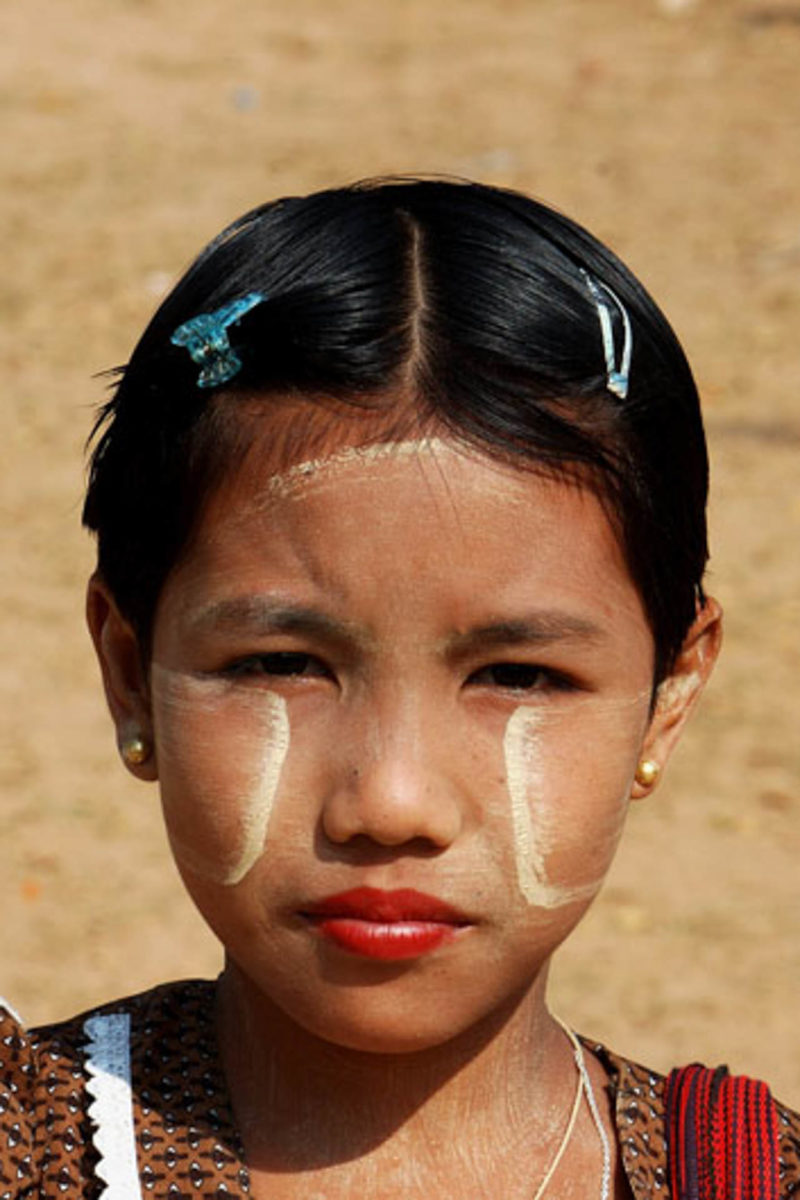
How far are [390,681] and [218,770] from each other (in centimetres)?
21

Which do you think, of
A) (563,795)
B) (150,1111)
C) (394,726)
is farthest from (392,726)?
(150,1111)

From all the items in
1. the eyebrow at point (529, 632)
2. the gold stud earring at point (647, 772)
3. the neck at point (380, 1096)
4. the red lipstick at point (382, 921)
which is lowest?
the neck at point (380, 1096)

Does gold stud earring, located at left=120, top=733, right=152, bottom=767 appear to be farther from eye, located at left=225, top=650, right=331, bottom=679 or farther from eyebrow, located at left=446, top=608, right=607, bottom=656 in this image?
eyebrow, located at left=446, top=608, right=607, bottom=656

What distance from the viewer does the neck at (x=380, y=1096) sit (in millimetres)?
2367

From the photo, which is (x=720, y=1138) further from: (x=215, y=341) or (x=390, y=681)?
(x=215, y=341)

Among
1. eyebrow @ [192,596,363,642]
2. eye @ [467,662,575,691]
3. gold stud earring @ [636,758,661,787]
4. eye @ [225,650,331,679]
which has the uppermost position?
eyebrow @ [192,596,363,642]

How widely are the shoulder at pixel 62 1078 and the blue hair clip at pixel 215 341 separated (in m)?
0.73

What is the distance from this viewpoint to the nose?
206 centimetres

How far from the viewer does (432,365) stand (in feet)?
7.09

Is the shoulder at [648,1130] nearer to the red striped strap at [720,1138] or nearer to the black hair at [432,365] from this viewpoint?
the red striped strap at [720,1138]

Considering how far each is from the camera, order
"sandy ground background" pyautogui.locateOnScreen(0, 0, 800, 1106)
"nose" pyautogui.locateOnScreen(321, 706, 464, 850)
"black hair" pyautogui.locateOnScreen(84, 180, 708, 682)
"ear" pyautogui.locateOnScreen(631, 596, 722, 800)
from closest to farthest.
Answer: "nose" pyautogui.locateOnScreen(321, 706, 464, 850) < "black hair" pyautogui.locateOnScreen(84, 180, 708, 682) < "ear" pyautogui.locateOnScreen(631, 596, 722, 800) < "sandy ground background" pyautogui.locateOnScreen(0, 0, 800, 1106)

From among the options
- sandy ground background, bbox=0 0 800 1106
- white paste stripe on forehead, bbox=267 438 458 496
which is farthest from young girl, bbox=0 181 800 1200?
sandy ground background, bbox=0 0 800 1106

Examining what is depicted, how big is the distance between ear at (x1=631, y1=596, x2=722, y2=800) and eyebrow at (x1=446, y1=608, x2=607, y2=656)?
0.23 m

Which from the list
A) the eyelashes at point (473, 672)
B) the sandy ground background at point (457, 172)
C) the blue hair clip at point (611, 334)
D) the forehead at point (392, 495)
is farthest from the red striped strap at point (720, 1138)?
the sandy ground background at point (457, 172)
